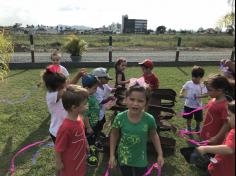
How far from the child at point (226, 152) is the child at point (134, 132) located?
562 mm

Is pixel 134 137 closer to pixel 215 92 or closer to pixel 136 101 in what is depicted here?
pixel 136 101

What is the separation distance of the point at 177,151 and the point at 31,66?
35.4 feet

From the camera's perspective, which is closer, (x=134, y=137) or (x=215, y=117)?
(x=134, y=137)

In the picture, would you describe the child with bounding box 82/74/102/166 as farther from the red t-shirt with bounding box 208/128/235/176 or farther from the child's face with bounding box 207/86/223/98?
the red t-shirt with bounding box 208/128/235/176

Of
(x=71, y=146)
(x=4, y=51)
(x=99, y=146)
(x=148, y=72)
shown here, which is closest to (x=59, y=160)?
(x=71, y=146)

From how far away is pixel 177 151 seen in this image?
5.57 meters

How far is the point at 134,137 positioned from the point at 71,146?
70cm

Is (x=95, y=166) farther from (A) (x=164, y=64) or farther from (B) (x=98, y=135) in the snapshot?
(A) (x=164, y=64)

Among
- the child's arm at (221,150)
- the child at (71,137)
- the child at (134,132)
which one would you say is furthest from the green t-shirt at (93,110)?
the child's arm at (221,150)

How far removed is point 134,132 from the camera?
317cm

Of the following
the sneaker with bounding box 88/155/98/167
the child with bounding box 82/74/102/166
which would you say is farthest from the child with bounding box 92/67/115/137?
the sneaker with bounding box 88/155/98/167

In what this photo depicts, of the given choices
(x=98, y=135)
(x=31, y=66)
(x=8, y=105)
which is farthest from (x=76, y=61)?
(x=98, y=135)

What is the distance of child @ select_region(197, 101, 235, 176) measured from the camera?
244 centimetres

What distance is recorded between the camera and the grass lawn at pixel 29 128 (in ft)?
16.0
